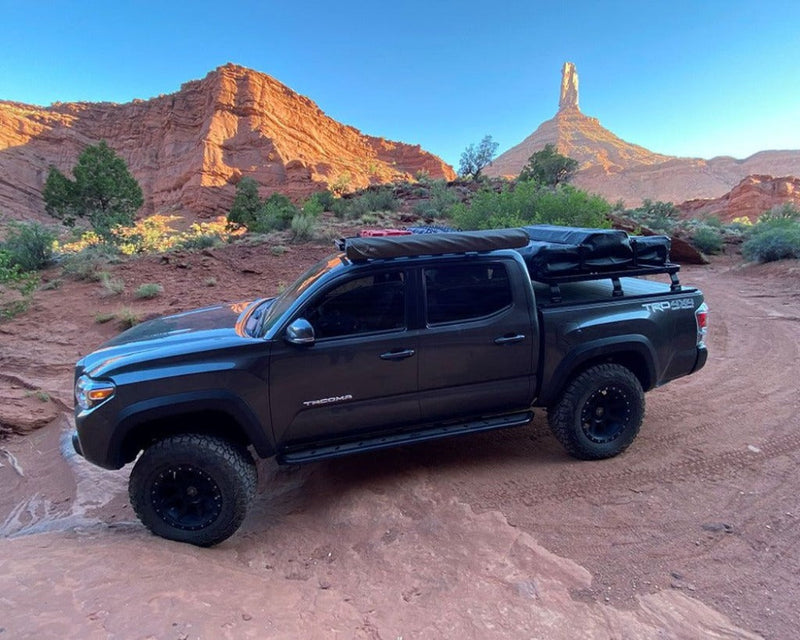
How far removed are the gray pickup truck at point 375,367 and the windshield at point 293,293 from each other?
0.08 ft

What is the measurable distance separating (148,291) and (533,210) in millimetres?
10852

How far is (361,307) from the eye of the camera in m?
3.45

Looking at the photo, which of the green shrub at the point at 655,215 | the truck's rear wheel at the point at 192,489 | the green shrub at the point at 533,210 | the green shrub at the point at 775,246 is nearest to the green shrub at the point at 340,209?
the green shrub at the point at 533,210

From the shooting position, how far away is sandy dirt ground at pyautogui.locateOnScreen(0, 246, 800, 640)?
2.39 meters

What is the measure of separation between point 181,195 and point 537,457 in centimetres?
6133

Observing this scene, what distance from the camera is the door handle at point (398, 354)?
11.2 ft

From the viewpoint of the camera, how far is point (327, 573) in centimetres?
292

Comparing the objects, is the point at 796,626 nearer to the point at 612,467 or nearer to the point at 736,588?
the point at 736,588

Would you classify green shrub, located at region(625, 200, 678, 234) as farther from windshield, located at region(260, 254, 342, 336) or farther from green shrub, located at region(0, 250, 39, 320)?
green shrub, located at region(0, 250, 39, 320)

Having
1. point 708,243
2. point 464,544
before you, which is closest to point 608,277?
point 464,544

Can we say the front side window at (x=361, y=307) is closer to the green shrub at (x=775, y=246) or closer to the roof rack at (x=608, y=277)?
the roof rack at (x=608, y=277)

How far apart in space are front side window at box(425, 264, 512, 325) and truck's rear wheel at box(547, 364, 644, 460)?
100 cm

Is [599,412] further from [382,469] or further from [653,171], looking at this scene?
[653,171]

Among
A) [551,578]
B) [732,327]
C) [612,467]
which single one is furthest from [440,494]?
[732,327]
